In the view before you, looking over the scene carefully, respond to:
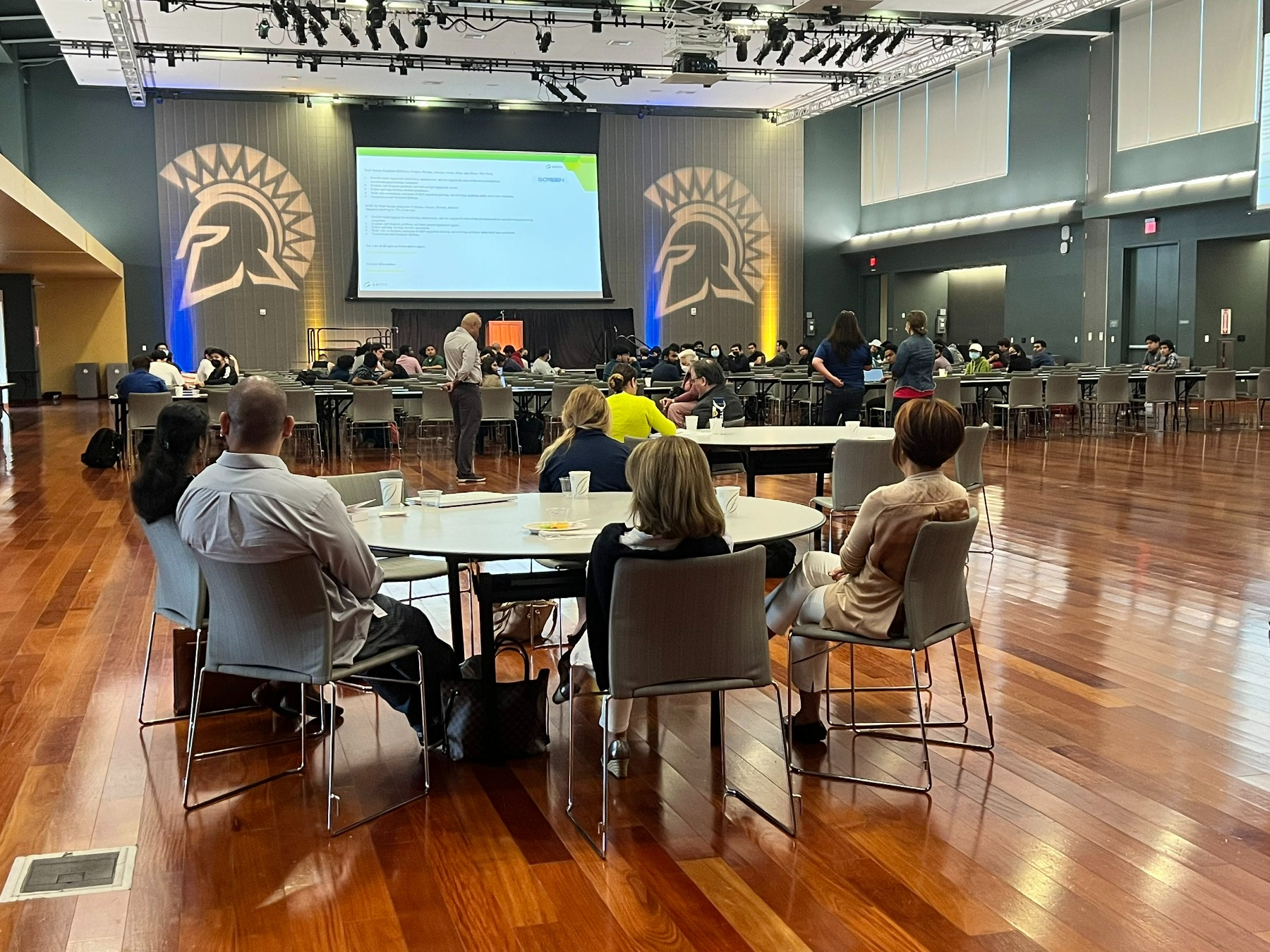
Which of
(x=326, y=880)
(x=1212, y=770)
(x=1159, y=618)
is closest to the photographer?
(x=326, y=880)

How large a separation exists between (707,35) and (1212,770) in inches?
502

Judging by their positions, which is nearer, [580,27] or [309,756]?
[309,756]

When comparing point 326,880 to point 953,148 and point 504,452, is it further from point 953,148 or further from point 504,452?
point 953,148

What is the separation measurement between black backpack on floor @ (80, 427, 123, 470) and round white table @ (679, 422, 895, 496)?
6.89 metres

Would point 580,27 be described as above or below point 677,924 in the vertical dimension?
above

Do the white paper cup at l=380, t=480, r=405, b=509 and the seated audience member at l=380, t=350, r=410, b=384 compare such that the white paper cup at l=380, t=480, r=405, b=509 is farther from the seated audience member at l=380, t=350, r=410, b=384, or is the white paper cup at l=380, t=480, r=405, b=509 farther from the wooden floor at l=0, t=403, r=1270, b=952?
the seated audience member at l=380, t=350, r=410, b=384

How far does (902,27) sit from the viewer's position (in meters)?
15.2

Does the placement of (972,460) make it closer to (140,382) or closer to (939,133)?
(140,382)

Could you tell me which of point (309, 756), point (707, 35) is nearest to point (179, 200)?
point (707, 35)

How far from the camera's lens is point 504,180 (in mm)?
21266

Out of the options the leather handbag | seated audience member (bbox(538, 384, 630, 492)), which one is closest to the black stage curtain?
seated audience member (bbox(538, 384, 630, 492))

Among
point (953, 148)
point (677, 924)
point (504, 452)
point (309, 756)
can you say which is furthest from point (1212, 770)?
point (953, 148)

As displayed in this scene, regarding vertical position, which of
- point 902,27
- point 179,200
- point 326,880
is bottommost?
point 326,880

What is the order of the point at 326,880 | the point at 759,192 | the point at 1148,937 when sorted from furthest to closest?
the point at 759,192, the point at 326,880, the point at 1148,937
